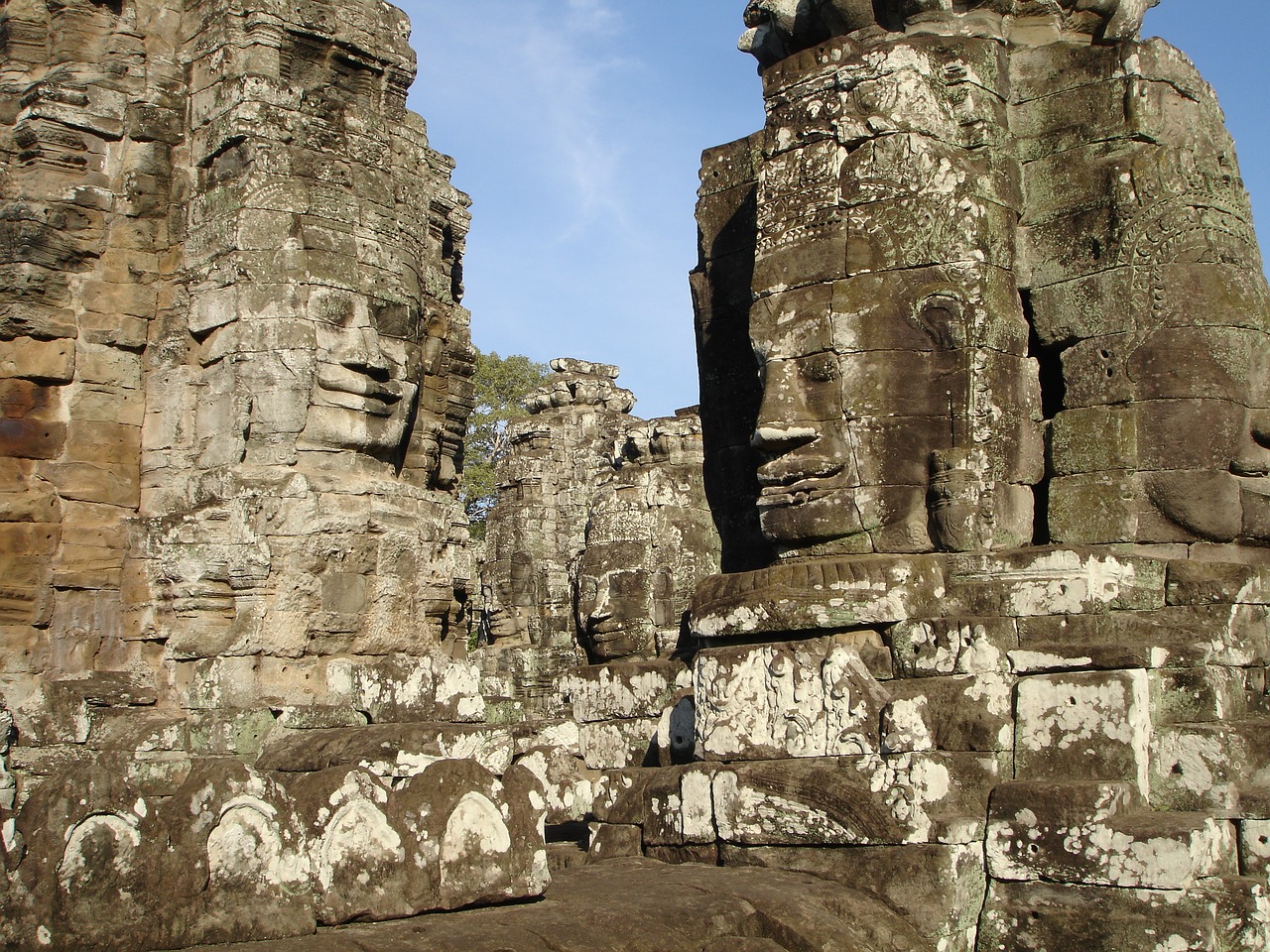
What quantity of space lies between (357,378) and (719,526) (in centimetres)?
276

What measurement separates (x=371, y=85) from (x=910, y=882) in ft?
23.9

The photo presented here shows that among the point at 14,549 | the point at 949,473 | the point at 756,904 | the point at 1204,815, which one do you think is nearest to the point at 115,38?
the point at 14,549

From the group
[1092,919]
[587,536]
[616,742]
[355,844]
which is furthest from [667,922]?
[587,536]

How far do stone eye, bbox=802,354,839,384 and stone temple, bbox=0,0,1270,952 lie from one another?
22 mm

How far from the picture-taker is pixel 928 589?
21.7 feet

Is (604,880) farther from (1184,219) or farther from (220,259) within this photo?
(220,259)

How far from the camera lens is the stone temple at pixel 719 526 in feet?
17.3

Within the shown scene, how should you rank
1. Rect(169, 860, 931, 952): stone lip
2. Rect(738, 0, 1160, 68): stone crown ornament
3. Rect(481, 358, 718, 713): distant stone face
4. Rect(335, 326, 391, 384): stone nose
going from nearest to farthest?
1. Rect(169, 860, 931, 952): stone lip
2. Rect(738, 0, 1160, 68): stone crown ornament
3. Rect(335, 326, 391, 384): stone nose
4. Rect(481, 358, 718, 713): distant stone face

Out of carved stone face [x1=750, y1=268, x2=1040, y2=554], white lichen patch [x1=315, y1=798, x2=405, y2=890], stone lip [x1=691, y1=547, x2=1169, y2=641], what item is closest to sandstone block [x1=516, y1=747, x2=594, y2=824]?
stone lip [x1=691, y1=547, x2=1169, y2=641]

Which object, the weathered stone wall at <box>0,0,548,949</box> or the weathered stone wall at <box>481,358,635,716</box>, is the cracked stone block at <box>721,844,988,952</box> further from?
the weathered stone wall at <box>481,358,635,716</box>

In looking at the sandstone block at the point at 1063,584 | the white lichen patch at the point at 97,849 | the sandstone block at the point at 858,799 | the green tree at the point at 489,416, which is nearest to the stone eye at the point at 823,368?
the sandstone block at the point at 1063,584

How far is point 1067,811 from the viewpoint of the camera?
564 cm

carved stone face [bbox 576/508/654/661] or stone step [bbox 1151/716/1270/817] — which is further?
carved stone face [bbox 576/508/654/661]

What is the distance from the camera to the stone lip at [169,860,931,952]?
4688 mm
